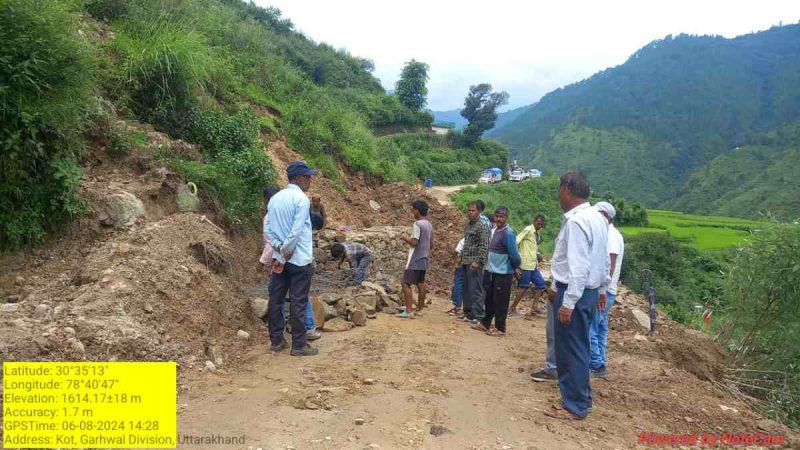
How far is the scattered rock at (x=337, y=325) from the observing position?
562 cm

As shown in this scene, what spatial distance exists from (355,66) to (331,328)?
3648cm

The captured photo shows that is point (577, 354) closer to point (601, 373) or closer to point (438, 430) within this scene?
point (438, 430)

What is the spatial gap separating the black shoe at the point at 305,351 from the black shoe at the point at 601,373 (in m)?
2.74

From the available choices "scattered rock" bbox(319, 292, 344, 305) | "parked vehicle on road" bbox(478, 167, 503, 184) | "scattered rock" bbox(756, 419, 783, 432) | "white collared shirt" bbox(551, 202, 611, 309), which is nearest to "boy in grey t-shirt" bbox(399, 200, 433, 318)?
"scattered rock" bbox(319, 292, 344, 305)

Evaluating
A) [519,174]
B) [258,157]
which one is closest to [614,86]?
[519,174]

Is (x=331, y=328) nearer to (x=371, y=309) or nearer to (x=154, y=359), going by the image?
(x=371, y=309)

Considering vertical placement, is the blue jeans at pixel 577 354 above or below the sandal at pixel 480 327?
above

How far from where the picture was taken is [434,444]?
315 centimetres

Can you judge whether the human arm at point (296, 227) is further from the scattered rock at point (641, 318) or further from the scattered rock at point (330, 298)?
the scattered rock at point (641, 318)

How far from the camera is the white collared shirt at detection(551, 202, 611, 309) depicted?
3562 mm

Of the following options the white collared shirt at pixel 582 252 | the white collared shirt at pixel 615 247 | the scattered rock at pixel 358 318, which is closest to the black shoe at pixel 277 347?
the scattered rock at pixel 358 318

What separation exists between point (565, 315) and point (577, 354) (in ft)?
1.17

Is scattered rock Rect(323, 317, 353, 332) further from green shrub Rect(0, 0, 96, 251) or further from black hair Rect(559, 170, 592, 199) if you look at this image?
black hair Rect(559, 170, 592, 199)

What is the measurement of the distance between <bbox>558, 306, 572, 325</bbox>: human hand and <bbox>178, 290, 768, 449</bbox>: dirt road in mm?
761
